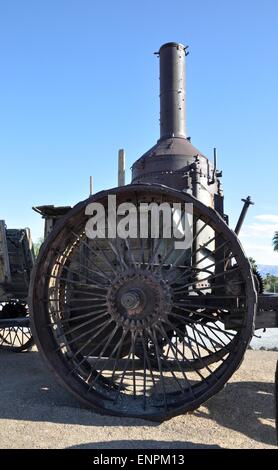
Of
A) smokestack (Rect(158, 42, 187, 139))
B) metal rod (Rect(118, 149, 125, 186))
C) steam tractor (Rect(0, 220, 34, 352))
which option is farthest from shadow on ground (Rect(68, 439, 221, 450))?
metal rod (Rect(118, 149, 125, 186))

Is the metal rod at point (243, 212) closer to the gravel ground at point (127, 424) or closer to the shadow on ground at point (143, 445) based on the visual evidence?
the gravel ground at point (127, 424)

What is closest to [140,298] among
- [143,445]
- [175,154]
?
[143,445]

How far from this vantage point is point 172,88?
8461 millimetres

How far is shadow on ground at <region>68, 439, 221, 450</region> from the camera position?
4.15 metres

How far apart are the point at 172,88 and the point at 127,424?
6.01 meters

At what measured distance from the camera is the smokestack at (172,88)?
8.42 metres

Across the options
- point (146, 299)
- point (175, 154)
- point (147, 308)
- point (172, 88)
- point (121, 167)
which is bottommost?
point (147, 308)

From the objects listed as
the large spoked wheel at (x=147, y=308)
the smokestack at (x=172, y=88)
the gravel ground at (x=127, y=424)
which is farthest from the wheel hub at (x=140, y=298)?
the smokestack at (x=172, y=88)

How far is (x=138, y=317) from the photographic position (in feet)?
17.1

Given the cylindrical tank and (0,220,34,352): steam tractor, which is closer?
the cylindrical tank

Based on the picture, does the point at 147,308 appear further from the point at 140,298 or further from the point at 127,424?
the point at 127,424

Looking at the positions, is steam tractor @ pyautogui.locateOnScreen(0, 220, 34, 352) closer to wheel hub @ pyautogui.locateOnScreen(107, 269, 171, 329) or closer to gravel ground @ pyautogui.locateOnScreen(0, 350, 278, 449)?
gravel ground @ pyautogui.locateOnScreen(0, 350, 278, 449)
